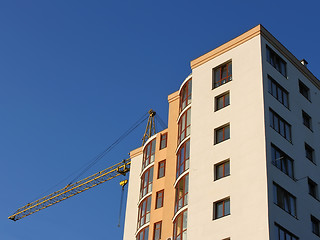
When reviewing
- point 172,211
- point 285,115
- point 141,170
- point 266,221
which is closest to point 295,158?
point 285,115

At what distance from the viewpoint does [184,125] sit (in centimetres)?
5056

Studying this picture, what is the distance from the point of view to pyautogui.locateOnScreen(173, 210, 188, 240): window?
4400cm

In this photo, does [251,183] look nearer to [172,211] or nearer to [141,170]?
[172,211]

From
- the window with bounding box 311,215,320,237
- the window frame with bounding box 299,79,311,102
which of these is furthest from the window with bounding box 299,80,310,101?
the window with bounding box 311,215,320,237

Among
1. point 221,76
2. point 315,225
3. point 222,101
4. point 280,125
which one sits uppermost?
point 221,76

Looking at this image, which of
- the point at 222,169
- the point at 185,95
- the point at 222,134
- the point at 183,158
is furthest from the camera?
the point at 185,95

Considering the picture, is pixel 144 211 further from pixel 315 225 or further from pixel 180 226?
pixel 315 225

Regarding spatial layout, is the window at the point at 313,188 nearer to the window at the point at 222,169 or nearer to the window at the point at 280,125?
the window at the point at 280,125

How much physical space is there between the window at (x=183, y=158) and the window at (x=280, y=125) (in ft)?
24.5

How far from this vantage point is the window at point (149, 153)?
57.9m

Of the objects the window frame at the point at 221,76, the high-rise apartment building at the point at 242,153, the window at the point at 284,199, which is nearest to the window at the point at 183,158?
the high-rise apartment building at the point at 242,153

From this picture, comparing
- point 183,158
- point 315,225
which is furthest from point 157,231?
point 315,225

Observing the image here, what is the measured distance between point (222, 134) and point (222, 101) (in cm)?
326

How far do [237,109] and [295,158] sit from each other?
222 inches
